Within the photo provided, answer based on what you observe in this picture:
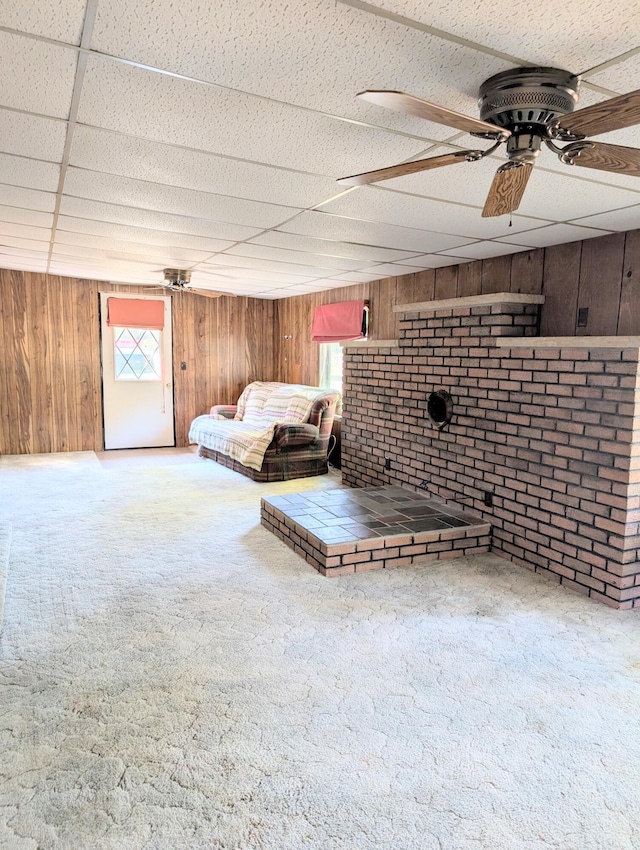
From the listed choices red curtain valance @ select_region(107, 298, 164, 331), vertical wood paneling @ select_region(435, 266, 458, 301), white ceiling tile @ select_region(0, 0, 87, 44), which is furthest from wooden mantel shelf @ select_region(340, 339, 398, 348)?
white ceiling tile @ select_region(0, 0, 87, 44)

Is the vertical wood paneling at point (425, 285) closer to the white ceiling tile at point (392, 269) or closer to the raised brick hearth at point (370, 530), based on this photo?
the white ceiling tile at point (392, 269)

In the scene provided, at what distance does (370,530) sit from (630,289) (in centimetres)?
215

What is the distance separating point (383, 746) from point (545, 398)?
220 centimetres

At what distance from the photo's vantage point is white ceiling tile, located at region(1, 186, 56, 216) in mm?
2848

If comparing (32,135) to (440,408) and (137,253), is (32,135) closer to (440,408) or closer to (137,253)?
(137,253)

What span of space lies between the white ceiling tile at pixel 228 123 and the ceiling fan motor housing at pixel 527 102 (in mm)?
459

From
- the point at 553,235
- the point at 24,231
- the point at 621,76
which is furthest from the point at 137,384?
the point at 621,76

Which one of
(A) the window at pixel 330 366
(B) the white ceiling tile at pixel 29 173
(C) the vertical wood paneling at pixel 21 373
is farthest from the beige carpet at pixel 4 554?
(A) the window at pixel 330 366

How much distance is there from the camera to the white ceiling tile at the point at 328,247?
372 centimetres

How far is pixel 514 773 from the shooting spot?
1685 mm

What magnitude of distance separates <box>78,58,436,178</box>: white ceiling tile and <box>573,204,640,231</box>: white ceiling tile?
4.54 ft

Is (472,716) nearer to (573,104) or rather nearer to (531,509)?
(531,509)

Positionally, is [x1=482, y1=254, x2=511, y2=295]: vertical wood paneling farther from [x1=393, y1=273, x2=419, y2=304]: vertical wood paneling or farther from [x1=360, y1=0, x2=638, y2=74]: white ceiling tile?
[x1=360, y1=0, x2=638, y2=74]: white ceiling tile

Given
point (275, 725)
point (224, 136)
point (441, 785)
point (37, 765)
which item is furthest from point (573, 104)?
point (37, 765)
